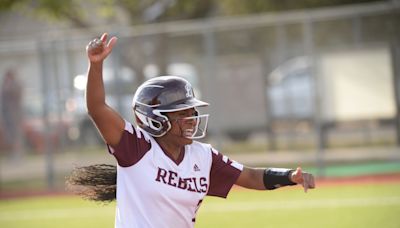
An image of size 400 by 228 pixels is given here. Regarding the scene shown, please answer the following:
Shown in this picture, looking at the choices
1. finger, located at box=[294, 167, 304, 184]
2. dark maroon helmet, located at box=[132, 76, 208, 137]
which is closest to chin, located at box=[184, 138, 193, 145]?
dark maroon helmet, located at box=[132, 76, 208, 137]

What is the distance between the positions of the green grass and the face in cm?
433

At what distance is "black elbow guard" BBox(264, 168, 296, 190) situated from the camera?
16.3 feet

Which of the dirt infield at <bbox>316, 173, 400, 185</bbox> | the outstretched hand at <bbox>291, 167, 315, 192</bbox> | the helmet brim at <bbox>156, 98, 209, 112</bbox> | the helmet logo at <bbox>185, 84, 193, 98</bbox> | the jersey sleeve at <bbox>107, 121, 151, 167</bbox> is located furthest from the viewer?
the dirt infield at <bbox>316, 173, 400, 185</bbox>

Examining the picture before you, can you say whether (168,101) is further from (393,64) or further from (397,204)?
(393,64)

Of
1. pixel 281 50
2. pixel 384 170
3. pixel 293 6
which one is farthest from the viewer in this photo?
pixel 293 6

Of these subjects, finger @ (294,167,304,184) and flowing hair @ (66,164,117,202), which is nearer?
finger @ (294,167,304,184)

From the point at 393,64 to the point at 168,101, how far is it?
32.4ft

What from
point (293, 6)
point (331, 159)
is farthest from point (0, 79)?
point (293, 6)

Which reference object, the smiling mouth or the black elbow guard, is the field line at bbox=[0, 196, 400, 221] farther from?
the smiling mouth

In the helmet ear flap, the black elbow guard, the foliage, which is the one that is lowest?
the black elbow guard

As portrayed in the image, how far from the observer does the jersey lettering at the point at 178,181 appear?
4574 mm

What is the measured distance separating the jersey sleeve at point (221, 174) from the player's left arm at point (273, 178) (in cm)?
6

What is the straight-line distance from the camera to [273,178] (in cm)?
500

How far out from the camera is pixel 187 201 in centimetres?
466
